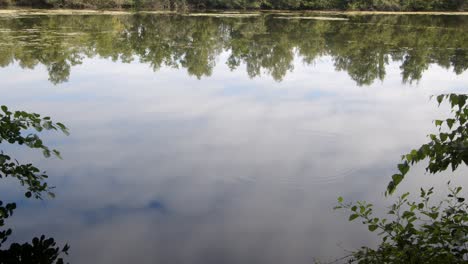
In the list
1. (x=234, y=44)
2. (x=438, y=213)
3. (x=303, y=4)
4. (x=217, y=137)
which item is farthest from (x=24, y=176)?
(x=303, y=4)

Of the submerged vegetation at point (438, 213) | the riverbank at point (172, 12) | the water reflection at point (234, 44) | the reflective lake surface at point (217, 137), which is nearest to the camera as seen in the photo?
the submerged vegetation at point (438, 213)

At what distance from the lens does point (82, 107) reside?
22.6ft

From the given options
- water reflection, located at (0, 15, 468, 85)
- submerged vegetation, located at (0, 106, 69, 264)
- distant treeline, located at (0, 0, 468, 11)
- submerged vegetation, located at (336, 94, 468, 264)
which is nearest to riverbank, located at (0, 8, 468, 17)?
distant treeline, located at (0, 0, 468, 11)

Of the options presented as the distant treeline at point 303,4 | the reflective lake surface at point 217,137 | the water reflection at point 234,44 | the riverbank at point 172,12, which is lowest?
the reflective lake surface at point 217,137

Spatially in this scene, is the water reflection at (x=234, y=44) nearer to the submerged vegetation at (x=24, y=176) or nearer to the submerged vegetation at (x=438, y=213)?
the submerged vegetation at (x=24, y=176)

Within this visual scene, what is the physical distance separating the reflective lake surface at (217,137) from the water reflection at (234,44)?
0.27 feet

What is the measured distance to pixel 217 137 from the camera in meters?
5.73

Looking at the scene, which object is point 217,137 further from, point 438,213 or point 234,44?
point 234,44

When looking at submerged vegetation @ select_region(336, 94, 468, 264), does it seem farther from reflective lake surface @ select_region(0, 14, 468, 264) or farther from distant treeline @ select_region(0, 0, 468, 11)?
distant treeline @ select_region(0, 0, 468, 11)

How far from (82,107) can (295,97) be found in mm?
3670

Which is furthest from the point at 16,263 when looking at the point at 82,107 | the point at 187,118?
the point at 82,107

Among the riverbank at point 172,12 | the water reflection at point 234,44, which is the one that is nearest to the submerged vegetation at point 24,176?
the water reflection at point 234,44

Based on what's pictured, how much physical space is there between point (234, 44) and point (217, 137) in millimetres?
7949

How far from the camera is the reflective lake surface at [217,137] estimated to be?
3.51 m
